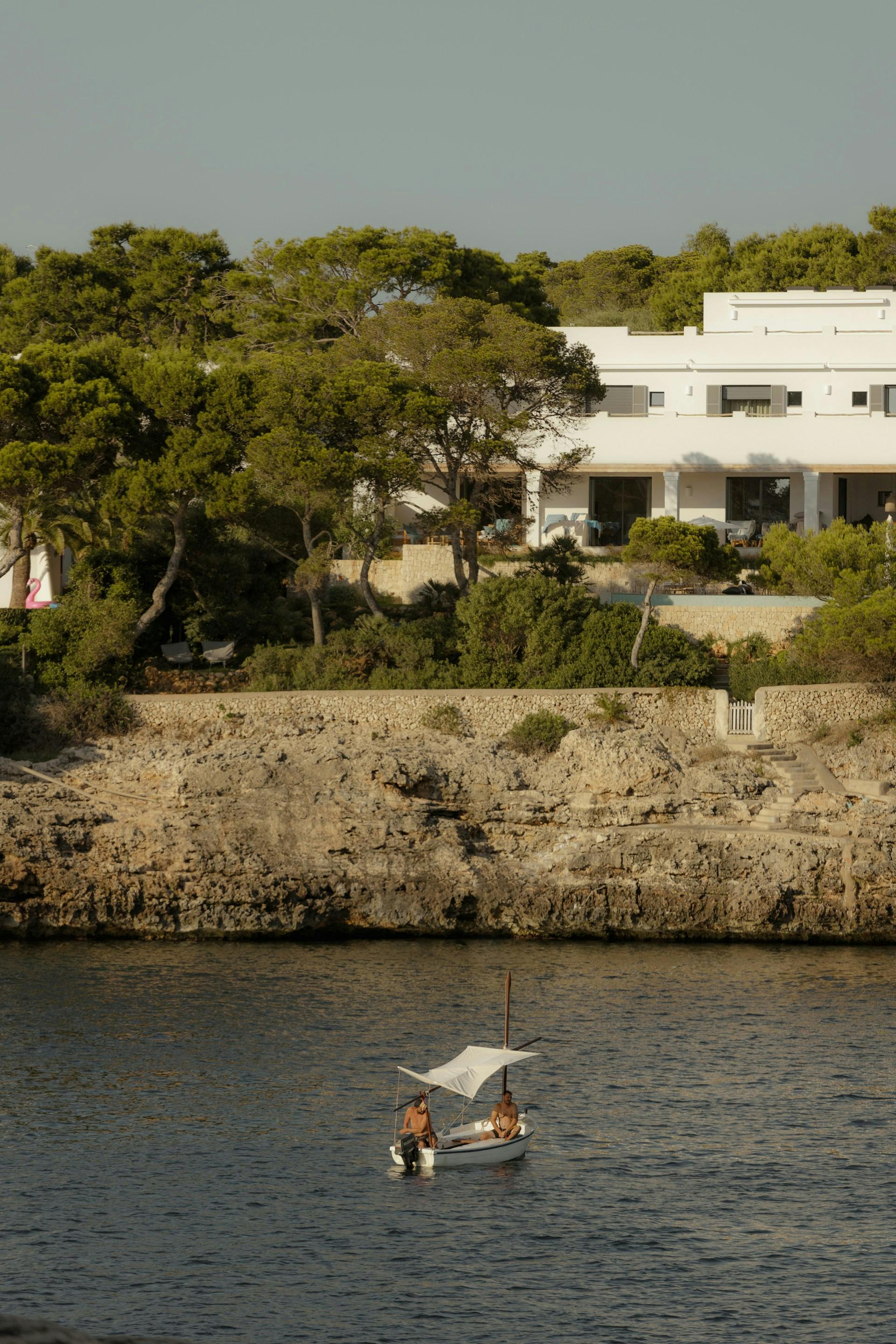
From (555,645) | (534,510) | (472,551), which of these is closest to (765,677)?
(555,645)

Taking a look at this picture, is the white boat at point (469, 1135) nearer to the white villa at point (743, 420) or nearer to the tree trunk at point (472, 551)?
the tree trunk at point (472, 551)

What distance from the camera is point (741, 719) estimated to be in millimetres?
50500

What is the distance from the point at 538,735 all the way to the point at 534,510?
19991 millimetres

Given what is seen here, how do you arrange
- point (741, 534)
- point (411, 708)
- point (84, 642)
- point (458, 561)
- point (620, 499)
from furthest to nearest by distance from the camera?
1. point (620, 499)
2. point (741, 534)
3. point (458, 561)
4. point (84, 642)
5. point (411, 708)

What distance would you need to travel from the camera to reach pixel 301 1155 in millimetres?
28703

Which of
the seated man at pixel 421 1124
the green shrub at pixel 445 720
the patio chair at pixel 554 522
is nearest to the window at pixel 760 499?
the patio chair at pixel 554 522

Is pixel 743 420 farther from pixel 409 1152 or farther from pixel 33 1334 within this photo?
pixel 33 1334

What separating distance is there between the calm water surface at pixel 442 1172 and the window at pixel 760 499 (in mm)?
31518

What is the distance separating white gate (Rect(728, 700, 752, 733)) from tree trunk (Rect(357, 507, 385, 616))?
14.0 meters

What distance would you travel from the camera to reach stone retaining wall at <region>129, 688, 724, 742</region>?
166ft

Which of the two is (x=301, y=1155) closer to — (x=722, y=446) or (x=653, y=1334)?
(x=653, y=1334)

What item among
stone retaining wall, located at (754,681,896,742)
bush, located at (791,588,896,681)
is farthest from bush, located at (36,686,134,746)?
bush, located at (791,588,896,681)

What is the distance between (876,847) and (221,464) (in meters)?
26.9

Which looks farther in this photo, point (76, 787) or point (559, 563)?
point (559, 563)
